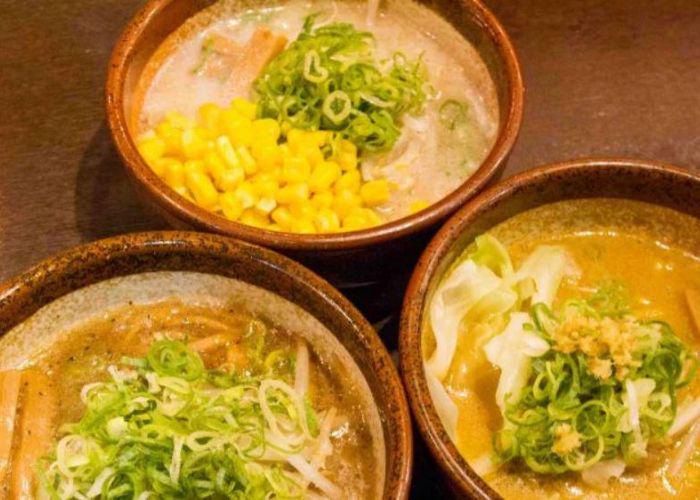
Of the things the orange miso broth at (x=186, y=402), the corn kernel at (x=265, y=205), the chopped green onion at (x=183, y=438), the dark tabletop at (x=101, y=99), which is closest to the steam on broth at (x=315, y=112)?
the corn kernel at (x=265, y=205)

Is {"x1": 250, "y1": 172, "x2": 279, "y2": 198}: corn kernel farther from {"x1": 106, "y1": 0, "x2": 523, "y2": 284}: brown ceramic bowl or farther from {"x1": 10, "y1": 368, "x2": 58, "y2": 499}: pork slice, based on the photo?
{"x1": 10, "y1": 368, "x2": 58, "y2": 499}: pork slice

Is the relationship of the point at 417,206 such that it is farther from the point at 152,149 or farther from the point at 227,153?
the point at 152,149

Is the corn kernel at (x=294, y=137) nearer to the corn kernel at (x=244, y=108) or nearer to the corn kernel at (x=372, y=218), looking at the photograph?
the corn kernel at (x=244, y=108)

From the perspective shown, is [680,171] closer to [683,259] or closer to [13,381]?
[683,259]

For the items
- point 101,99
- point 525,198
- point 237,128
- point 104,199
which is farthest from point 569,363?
point 101,99

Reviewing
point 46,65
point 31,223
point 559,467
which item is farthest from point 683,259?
point 46,65
